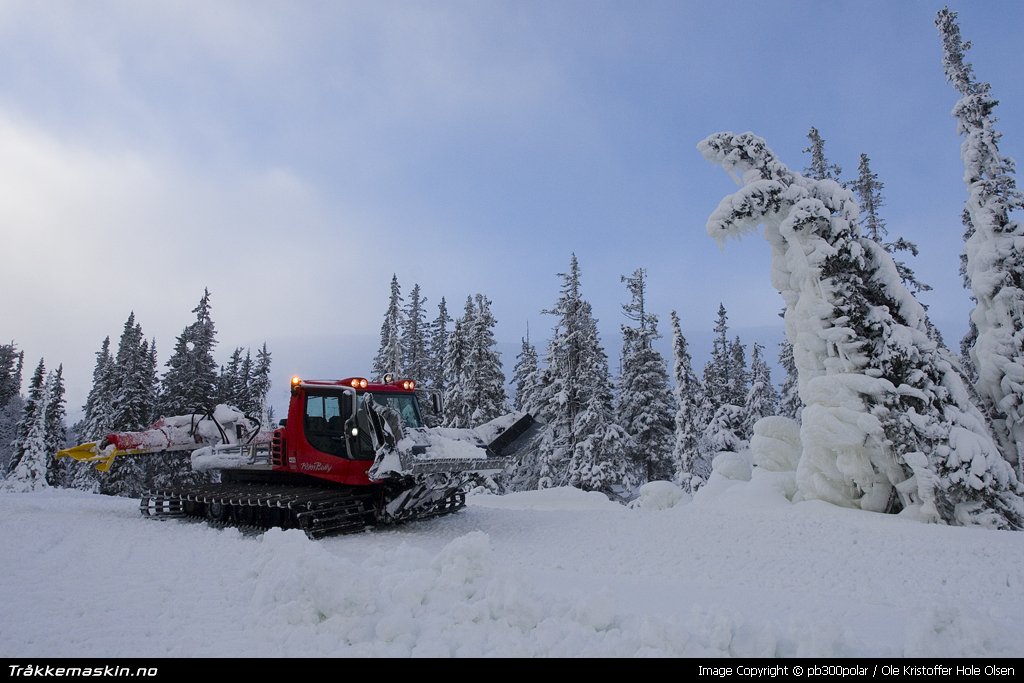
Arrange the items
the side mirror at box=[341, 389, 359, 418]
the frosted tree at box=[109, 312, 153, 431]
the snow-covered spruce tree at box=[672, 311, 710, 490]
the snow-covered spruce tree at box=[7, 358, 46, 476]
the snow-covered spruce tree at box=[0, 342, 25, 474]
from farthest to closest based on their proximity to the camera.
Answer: the snow-covered spruce tree at box=[0, 342, 25, 474]
the frosted tree at box=[109, 312, 153, 431]
the snow-covered spruce tree at box=[7, 358, 46, 476]
the snow-covered spruce tree at box=[672, 311, 710, 490]
the side mirror at box=[341, 389, 359, 418]

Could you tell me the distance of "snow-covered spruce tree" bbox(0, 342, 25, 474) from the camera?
53.1 metres

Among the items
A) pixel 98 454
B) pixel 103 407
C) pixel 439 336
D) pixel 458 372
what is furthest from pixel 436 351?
pixel 98 454

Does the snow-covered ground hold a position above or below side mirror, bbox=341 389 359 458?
below

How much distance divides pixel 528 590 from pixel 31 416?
4434 cm

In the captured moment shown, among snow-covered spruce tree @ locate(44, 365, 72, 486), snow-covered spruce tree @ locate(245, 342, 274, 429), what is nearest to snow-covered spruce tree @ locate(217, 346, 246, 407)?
snow-covered spruce tree @ locate(245, 342, 274, 429)

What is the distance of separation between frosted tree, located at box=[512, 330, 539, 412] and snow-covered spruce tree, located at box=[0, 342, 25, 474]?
138 ft

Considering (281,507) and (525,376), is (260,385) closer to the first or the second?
(525,376)

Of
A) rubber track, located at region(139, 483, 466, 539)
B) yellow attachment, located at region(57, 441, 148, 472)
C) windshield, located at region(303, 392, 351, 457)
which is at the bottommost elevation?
rubber track, located at region(139, 483, 466, 539)

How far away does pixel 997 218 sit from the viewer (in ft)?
48.9

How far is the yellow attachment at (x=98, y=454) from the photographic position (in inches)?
527

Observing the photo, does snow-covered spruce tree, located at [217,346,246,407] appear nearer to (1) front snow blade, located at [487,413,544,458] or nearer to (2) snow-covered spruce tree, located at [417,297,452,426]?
(2) snow-covered spruce tree, located at [417,297,452,426]

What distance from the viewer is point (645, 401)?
33344 mm

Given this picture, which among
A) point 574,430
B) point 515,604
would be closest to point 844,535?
point 515,604
